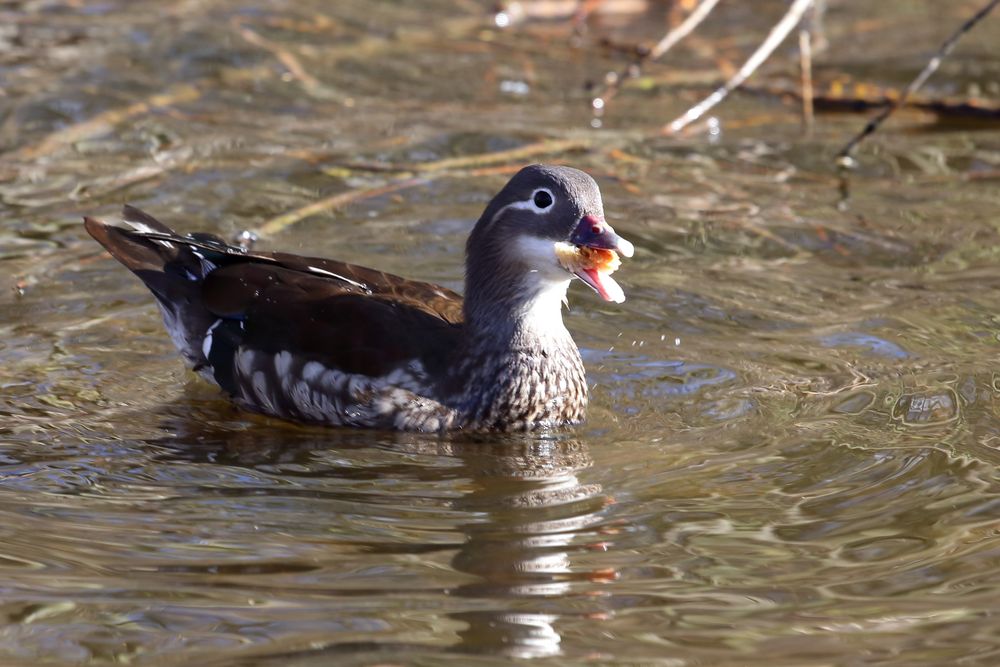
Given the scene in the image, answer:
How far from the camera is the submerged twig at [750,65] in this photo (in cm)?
980

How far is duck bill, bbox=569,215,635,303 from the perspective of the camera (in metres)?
6.29

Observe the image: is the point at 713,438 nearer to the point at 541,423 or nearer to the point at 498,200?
the point at 541,423

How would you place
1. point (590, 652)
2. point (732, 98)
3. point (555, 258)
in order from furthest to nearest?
point (732, 98) < point (555, 258) < point (590, 652)

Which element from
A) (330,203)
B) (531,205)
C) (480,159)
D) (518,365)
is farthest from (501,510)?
(480,159)

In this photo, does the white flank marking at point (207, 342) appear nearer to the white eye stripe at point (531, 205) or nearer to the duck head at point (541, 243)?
the duck head at point (541, 243)

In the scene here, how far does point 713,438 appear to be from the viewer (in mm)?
6422

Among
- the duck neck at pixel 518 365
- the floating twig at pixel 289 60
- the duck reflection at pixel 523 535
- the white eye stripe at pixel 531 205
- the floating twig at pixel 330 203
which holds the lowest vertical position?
the duck reflection at pixel 523 535

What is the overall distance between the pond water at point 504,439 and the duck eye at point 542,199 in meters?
0.99

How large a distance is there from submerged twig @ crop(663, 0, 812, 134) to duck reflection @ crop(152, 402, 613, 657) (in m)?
4.18

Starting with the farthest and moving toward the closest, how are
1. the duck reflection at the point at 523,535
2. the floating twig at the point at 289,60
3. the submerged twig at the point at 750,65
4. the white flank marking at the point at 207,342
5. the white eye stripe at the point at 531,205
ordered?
the floating twig at the point at 289,60 → the submerged twig at the point at 750,65 → the white flank marking at the point at 207,342 → the white eye stripe at the point at 531,205 → the duck reflection at the point at 523,535

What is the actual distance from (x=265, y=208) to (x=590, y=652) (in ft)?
18.0

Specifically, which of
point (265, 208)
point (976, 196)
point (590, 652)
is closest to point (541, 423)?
point (590, 652)

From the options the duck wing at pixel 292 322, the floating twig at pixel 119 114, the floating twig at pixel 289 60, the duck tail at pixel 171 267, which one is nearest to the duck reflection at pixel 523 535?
the duck wing at pixel 292 322

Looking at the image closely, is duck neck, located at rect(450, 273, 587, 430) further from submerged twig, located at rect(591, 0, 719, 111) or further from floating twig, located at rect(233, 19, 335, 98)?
floating twig, located at rect(233, 19, 335, 98)
